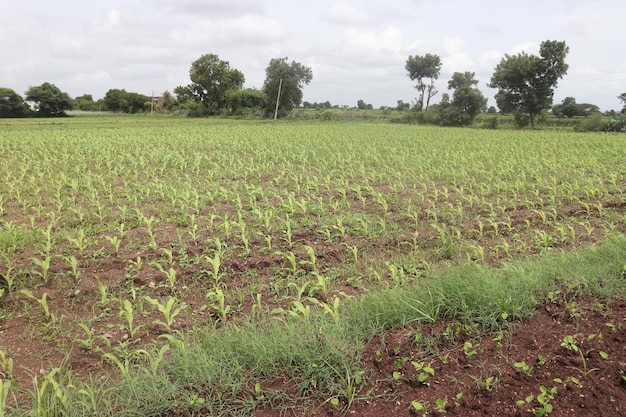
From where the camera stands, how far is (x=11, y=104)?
5062cm

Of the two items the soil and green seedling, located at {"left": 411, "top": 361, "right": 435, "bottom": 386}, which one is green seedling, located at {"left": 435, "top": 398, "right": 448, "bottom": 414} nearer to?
the soil

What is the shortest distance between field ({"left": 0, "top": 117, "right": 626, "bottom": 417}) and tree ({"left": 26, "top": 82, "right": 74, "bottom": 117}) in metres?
52.2

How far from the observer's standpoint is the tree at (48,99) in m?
52.4

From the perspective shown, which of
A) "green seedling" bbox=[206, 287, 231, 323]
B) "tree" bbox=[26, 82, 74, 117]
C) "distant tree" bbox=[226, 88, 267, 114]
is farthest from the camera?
"distant tree" bbox=[226, 88, 267, 114]

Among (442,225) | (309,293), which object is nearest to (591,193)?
(442,225)

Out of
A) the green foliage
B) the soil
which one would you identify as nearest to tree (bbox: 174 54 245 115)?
the green foliage

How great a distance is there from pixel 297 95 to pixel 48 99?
106ft

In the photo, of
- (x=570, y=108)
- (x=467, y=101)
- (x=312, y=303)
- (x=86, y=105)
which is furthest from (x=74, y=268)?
(x=86, y=105)

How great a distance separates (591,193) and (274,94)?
167ft

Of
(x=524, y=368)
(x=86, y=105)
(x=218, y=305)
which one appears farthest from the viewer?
(x=86, y=105)

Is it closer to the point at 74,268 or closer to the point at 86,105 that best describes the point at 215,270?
the point at 74,268

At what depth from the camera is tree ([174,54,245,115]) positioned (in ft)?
205

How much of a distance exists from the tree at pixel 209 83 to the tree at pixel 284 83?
8831mm

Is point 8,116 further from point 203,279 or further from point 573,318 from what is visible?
point 573,318
